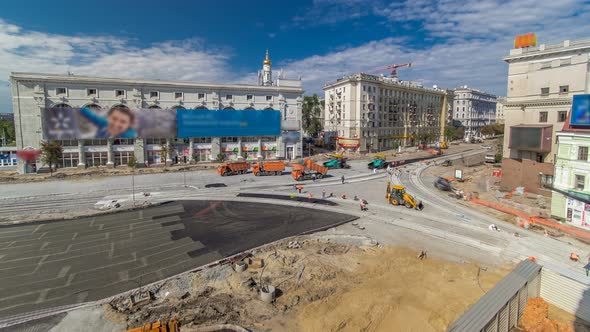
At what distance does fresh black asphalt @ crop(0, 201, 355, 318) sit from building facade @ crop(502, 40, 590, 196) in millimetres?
26926

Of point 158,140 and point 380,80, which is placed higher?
point 380,80

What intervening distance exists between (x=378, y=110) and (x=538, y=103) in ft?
175

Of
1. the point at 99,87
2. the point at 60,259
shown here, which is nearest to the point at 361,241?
Answer: the point at 60,259

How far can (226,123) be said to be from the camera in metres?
64.6

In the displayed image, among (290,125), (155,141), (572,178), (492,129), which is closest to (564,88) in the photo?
(572,178)

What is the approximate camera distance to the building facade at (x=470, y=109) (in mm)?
138500

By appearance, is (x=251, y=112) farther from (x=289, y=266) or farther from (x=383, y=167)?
(x=289, y=266)

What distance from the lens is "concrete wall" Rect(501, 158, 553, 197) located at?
36.8 meters

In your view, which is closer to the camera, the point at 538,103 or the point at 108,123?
the point at 538,103

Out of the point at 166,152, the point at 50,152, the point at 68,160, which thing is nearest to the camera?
the point at 50,152

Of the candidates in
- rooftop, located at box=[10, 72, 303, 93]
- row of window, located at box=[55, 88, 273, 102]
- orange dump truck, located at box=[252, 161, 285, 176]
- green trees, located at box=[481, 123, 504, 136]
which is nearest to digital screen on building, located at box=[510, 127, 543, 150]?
orange dump truck, located at box=[252, 161, 285, 176]

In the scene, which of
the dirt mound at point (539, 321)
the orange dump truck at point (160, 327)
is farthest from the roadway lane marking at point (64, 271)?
the dirt mound at point (539, 321)

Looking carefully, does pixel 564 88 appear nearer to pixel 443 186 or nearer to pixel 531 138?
pixel 531 138

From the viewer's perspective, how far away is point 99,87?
5544cm
